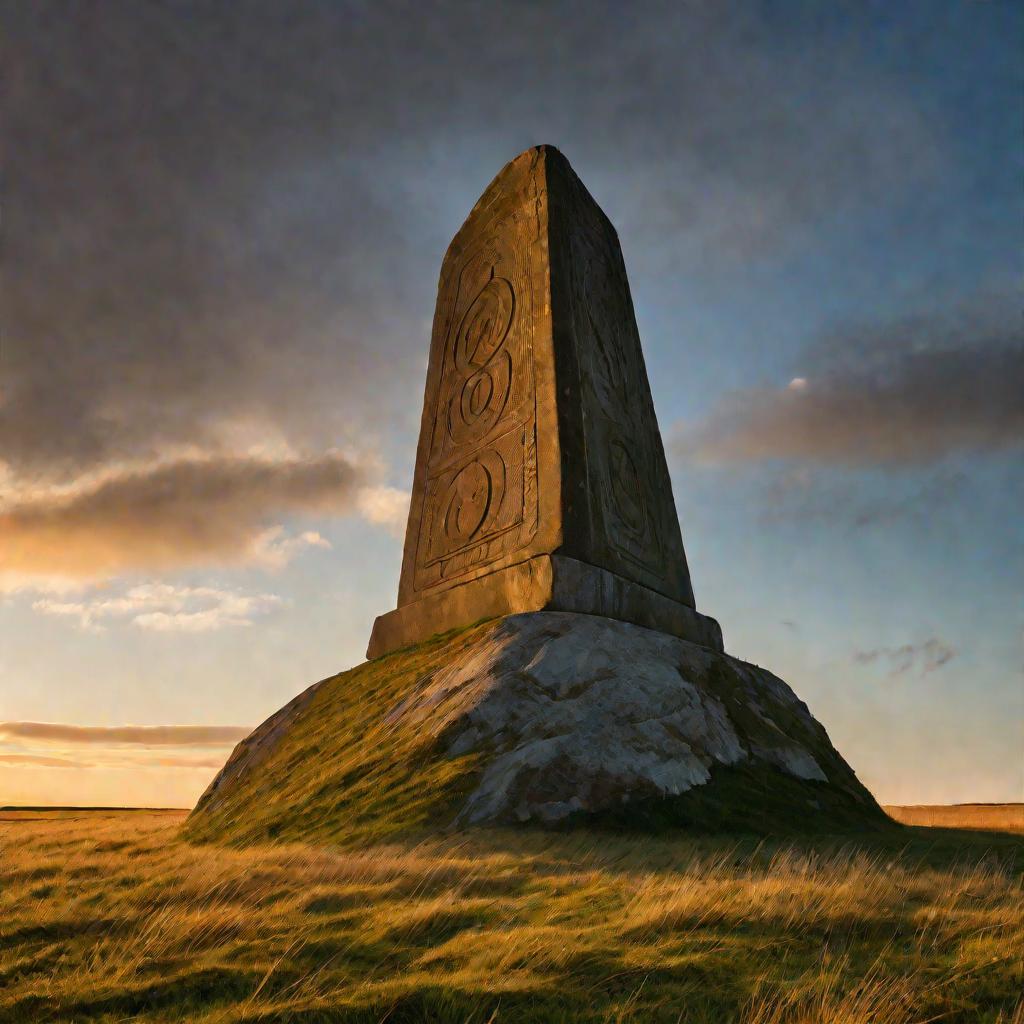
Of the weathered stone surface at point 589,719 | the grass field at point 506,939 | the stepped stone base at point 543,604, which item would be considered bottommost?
the grass field at point 506,939

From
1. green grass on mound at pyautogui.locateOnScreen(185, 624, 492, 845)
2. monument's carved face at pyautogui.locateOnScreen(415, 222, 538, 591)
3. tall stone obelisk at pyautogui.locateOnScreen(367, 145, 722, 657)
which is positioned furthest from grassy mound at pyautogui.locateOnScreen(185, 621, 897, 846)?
monument's carved face at pyautogui.locateOnScreen(415, 222, 538, 591)

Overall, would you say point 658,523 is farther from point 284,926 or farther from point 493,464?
point 284,926

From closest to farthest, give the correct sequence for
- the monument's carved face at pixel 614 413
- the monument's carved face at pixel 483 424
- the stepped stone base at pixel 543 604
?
1. the stepped stone base at pixel 543 604
2. the monument's carved face at pixel 483 424
3. the monument's carved face at pixel 614 413

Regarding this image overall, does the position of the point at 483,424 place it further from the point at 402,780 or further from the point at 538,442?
the point at 402,780

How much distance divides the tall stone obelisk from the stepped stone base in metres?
0.03

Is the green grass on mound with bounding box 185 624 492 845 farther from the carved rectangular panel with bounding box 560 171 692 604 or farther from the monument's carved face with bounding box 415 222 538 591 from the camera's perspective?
the carved rectangular panel with bounding box 560 171 692 604

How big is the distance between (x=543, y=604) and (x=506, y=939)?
658cm

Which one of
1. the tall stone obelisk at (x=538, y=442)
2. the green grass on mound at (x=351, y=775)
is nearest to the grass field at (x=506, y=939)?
the green grass on mound at (x=351, y=775)

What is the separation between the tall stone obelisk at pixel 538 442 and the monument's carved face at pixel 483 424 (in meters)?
0.03

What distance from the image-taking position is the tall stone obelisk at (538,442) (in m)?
11.0

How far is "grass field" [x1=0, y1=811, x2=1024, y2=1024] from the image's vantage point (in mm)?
2867

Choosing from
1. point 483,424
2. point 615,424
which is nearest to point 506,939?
point 483,424

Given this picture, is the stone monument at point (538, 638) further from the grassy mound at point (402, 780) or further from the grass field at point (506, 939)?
the grass field at point (506, 939)

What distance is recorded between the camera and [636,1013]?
9.21ft
